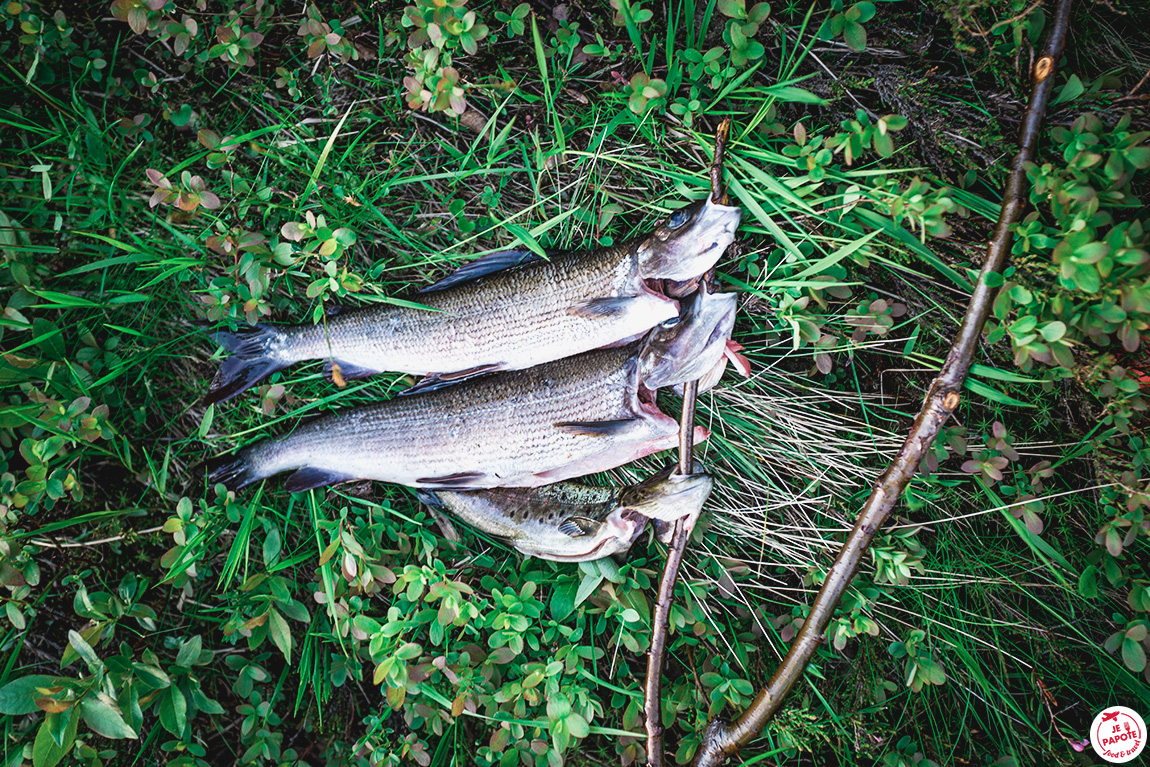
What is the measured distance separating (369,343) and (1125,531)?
14.7ft

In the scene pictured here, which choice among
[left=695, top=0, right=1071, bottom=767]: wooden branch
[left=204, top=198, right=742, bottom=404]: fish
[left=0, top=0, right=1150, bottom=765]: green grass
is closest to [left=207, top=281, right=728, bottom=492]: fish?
[left=204, top=198, right=742, bottom=404]: fish

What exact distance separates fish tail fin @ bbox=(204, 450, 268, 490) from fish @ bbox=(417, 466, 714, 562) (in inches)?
44.0

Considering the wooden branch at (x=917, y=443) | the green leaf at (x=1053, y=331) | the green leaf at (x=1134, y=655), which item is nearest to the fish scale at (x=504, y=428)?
the wooden branch at (x=917, y=443)

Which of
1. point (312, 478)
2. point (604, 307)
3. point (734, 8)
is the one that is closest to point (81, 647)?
point (312, 478)

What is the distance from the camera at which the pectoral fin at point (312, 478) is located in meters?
3.63

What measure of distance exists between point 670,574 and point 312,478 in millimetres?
2277

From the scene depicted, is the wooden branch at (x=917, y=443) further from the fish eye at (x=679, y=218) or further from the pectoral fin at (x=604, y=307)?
the pectoral fin at (x=604, y=307)

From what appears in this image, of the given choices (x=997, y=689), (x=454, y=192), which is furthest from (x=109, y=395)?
(x=997, y=689)

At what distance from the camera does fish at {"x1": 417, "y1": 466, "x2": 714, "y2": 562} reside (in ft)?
10.9

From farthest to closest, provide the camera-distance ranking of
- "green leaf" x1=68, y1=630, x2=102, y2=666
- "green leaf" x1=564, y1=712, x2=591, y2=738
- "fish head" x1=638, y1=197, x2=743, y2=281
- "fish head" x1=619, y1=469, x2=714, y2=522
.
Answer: "fish head" x1=619, y1=469, x2=714, y2=522 < "fish head" x1=638, y1=197, x2=743, y2=281 < "green leaf" x1=564, y1=712, x2=591, y2=738 < "green leaf" x1=68, y1=630, x2=102, y2=666

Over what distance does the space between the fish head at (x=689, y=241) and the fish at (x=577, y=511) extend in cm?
116

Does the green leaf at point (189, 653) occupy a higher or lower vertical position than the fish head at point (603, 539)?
lower

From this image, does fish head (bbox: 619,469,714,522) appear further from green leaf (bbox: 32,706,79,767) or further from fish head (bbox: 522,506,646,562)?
green leaf (bbox: 32,706,79,767)

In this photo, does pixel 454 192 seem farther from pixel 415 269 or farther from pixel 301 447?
pixel 301 447
